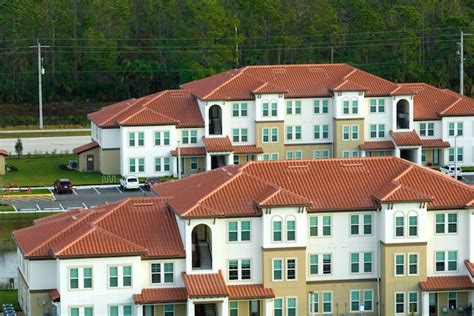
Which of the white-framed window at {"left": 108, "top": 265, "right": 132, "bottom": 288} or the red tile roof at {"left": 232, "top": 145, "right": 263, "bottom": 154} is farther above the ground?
the red tile roof at {"left": 232, "top": 145, "right": 263, "bottom": 154}

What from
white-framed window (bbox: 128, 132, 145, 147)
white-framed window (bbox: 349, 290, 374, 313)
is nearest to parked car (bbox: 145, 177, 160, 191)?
white-framed window (bbox: 128, 132, 145, 147)

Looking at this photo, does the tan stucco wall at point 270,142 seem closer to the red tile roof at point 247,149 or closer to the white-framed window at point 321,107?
the red tile roof at point 247,149

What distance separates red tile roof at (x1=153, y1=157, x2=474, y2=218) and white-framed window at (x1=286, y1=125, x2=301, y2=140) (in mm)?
34967

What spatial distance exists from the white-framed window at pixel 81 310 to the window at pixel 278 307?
752 centimetres

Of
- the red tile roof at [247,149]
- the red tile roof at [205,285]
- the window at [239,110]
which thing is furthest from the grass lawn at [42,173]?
the red tile roof at [205,285]

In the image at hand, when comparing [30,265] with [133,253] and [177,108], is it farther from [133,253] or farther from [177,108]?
[177,108]

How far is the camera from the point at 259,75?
120 metres

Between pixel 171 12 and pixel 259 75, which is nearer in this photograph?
pixel 259 75

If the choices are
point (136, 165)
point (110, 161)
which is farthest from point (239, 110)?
point (110, 161)

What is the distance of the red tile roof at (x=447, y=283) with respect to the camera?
79.6 m

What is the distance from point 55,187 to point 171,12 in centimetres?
4786

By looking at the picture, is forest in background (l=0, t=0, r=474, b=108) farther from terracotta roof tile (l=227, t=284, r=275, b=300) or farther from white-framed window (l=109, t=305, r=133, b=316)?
white-framed window (l=109, t=305, r=133, b=316)

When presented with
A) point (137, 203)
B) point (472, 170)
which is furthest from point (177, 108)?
point (137, 203)

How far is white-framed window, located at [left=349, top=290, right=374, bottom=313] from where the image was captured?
80438 mm
